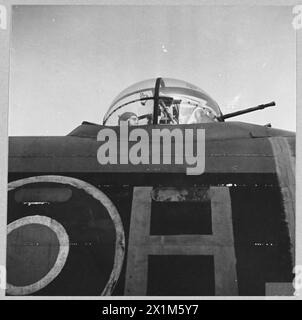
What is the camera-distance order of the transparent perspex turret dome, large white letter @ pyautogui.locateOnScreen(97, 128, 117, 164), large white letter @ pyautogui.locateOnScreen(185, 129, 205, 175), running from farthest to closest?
the transparent perspex turret dome < large white letter @ pyautogui.locateOnScreen(97, 128, 117, 164) < large white letter @ pyautogui.locateOnScreen(185, 129, 205, 175)

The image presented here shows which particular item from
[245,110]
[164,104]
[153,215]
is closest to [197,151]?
[153,215]

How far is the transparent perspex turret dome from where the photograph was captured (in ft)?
14.1

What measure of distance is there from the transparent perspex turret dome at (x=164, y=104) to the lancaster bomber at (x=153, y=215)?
923 mm

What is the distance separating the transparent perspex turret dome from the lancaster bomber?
36.3 inches

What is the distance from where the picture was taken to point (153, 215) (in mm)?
2895

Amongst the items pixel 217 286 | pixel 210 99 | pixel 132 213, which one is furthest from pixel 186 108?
pixel 217 286

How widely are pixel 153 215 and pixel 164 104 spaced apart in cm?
178

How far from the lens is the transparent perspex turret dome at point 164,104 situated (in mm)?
4301

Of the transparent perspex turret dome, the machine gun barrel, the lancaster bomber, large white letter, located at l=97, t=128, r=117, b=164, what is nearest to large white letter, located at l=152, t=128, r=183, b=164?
the lancaster bomber

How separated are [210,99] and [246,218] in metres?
2.41

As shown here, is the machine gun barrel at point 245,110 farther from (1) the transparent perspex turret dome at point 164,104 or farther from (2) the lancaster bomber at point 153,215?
(2) the lancaster bomber at point 153,215

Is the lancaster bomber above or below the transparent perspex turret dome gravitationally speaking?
below

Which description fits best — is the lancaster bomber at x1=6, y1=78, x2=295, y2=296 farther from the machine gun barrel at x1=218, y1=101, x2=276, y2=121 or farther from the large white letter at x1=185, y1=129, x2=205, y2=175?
the machine gun barrel at x1=218, y1=101, x2=276, y2=121
